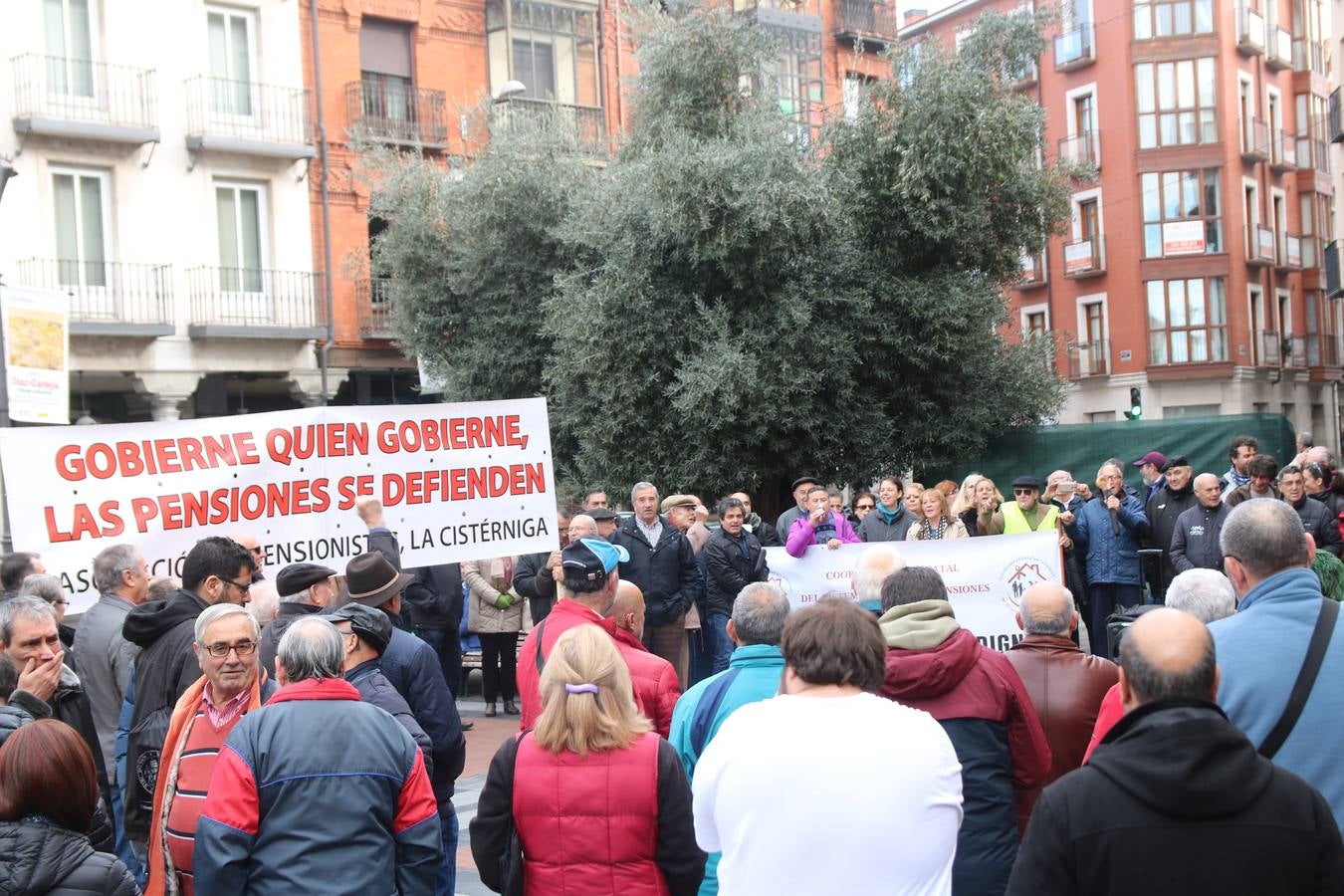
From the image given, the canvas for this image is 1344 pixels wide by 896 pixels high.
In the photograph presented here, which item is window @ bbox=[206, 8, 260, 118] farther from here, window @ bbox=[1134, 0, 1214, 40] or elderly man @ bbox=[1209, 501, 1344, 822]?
window @ bbox=[1134, 0, 1214, 40]

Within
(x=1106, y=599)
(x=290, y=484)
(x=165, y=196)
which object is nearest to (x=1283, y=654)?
(x=290, y=484)

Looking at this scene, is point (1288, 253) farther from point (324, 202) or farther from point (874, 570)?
point (874, 570)

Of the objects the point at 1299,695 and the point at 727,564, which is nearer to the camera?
the point at 1299,695

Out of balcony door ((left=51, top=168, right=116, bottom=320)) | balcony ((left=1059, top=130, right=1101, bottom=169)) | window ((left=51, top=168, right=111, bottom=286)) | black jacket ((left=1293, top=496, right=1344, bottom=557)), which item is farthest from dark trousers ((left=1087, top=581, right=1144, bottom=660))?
balcony ((left=1059, top=130, right=1101, bottom=169))

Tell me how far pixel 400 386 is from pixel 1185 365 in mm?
24755

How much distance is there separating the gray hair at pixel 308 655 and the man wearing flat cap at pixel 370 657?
818 millimetres

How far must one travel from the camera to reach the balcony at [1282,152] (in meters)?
42.8

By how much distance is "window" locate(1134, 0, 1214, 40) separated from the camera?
134 feet

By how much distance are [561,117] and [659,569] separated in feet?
40.9

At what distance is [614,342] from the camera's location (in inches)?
682

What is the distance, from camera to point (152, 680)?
18.0ft

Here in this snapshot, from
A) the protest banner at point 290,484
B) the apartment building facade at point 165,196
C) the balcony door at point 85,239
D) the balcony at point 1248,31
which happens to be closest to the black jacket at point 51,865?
the protest banner at point 290,484

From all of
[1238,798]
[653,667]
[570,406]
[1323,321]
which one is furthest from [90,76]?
[1323,321]

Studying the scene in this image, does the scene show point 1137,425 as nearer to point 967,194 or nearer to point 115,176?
point 967,194
